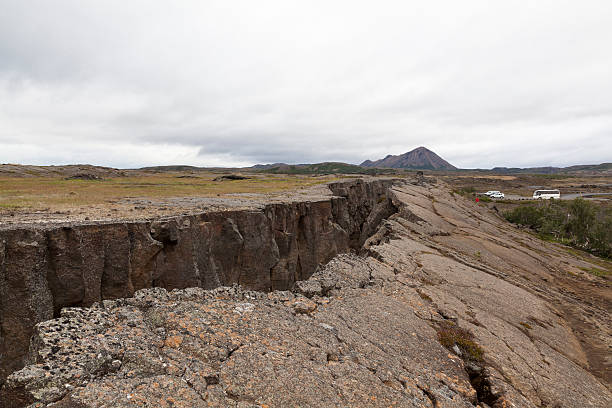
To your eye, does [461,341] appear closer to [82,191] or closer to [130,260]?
[130,260]

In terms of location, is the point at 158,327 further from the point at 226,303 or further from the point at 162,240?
the point at 162,240

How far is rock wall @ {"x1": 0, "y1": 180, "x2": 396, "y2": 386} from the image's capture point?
9430 millimetres

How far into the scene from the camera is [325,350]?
6.18m

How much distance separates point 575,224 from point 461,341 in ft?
169

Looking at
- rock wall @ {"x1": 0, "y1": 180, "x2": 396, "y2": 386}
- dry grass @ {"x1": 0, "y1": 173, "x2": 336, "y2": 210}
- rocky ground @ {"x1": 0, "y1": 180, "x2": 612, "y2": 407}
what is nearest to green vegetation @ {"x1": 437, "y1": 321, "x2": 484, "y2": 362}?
rocky ground @ {"x1": 0, "y1": 180, "x2": 612, "y2": 407}

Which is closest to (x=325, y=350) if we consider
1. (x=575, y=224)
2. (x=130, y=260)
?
(x=130, y=260)

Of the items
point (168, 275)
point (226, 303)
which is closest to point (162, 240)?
point (168, 275)

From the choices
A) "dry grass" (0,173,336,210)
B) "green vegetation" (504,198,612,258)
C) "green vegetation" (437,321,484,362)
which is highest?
"dry grass" (0,173,336,210)

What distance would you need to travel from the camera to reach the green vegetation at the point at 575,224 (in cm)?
3984

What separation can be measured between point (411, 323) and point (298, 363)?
3.89 meters

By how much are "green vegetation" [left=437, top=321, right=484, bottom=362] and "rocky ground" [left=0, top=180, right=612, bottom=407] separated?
0.04 meters

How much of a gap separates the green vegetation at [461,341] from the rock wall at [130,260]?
37.6 ft

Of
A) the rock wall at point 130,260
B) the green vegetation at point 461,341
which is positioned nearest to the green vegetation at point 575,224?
the rock wall at point 130,260

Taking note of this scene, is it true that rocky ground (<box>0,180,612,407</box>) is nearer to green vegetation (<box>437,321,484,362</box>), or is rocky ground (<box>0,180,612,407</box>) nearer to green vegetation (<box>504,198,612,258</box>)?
green vegetation (<box>437,321,484,362</box>)
